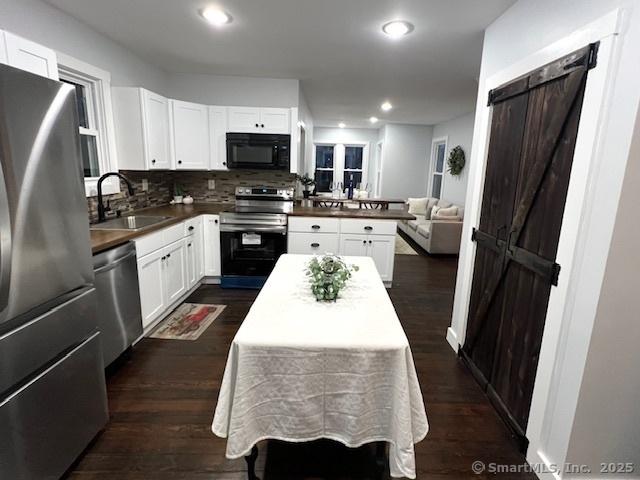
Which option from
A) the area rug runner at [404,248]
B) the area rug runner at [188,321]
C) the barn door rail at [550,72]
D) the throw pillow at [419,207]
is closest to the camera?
the barn door rail at [550,72]

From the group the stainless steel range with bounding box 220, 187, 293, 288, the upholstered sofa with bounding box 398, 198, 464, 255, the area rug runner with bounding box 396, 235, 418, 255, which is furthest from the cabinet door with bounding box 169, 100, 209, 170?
the area rug runner with bounding box 396, 235, 418, 255

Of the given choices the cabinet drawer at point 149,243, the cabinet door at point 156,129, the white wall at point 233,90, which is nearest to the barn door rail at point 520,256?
the cabinet drawer at point 149,243

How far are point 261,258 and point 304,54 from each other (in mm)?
2121

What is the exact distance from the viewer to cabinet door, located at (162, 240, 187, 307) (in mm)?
2923

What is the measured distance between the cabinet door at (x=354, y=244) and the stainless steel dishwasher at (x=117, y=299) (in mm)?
2146

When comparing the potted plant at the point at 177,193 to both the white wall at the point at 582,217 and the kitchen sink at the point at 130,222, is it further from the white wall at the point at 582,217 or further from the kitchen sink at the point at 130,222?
the white wall at the point at 582,217

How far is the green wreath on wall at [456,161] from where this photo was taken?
6.41 metres

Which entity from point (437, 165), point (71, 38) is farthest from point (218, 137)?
point (437, 165)

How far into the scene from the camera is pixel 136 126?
10.0 ft

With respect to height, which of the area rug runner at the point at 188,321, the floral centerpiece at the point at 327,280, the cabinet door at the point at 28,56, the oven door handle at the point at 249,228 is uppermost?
the cabinet door at the point at 28,56

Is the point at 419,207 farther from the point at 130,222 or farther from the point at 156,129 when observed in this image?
the point at 130,222

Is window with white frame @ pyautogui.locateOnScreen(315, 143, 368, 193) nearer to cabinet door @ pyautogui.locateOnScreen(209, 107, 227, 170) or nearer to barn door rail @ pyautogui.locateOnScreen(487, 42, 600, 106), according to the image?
cabinet door @ pyautogui.locateOnScreen(209, 107, 227, 170)

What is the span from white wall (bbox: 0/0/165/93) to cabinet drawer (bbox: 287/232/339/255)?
2278 millimetres

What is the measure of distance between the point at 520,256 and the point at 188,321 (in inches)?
105
